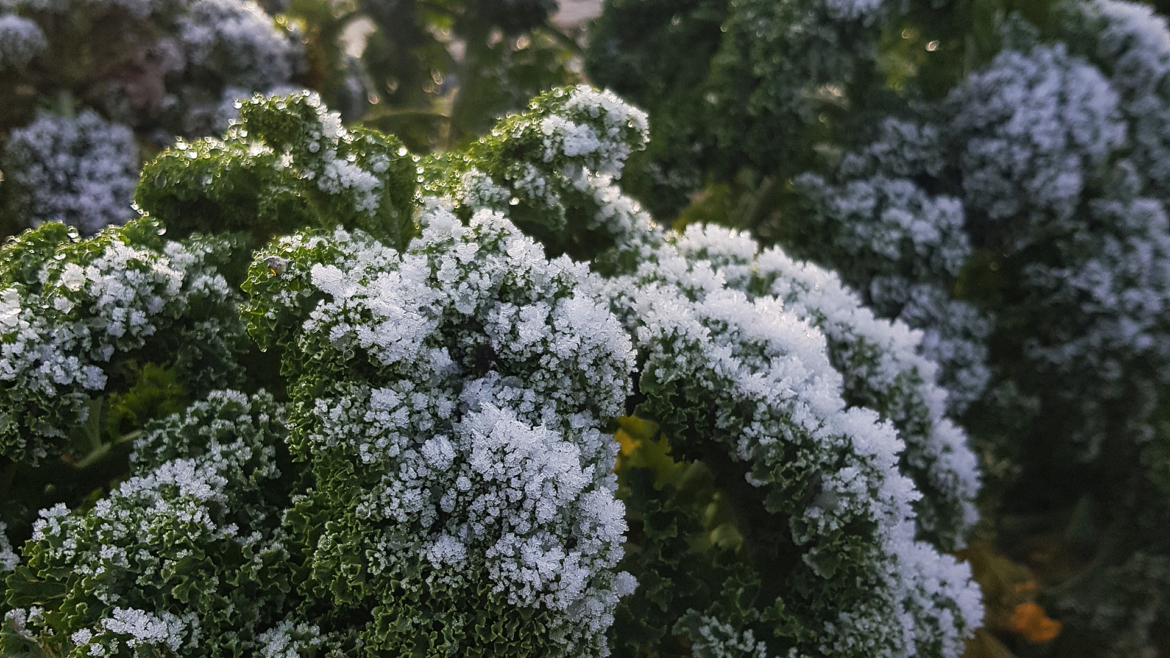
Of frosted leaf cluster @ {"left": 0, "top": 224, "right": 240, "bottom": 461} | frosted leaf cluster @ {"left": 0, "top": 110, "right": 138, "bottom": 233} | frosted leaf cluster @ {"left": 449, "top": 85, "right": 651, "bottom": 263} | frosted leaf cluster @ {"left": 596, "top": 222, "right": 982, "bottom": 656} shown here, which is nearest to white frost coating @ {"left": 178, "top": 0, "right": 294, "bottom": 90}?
frosted leaf cluster @ {"left": 0, "top": 110, "right": 138, "bottom": 233}

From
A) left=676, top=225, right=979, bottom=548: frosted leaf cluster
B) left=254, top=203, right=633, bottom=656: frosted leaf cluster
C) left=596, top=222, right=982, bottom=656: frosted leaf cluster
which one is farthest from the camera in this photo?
left=676, top=225, right=979, bottom=548: frosted leaf cluster

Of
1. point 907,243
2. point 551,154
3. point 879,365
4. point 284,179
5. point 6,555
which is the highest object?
point 907,243

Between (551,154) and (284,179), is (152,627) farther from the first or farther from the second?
(551,154)

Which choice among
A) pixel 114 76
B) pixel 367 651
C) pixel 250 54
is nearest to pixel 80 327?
pixel 367 651

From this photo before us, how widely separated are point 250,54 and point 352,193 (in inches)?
50.8

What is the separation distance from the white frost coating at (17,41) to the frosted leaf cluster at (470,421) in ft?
3.98

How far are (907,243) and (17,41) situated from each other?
2137 millimetres

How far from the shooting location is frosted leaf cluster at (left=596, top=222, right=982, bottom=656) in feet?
3.84

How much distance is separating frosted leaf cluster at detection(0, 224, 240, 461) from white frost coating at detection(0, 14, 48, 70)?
3.07 feet

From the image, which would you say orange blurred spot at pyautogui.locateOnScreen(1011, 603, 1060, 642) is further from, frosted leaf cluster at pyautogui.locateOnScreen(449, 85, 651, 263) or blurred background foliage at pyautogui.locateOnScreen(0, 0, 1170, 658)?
frosted leaf cluster at pyautogui.locateOnScreen(449, 85, 651, 263)

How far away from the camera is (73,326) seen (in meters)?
1.08

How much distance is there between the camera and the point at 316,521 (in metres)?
1.05

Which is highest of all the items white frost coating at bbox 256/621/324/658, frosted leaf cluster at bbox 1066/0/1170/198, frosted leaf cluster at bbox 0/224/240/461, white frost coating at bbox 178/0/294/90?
frosted leaf cluster at bbox 1066/0/1170/198

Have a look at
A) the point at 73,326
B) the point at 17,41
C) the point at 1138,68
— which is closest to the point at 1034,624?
the point at 1138,68
